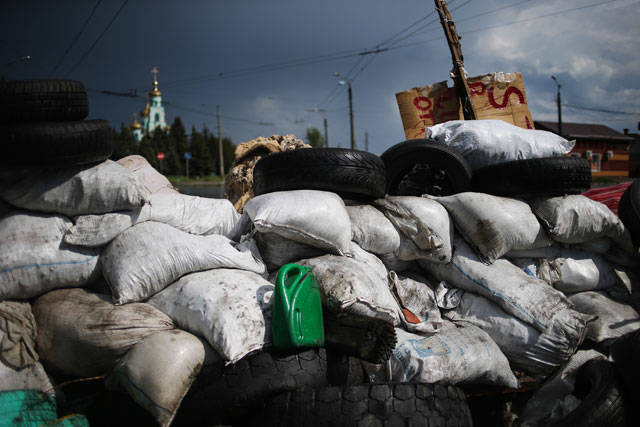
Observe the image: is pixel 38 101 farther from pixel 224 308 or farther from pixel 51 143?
pixel 224 308

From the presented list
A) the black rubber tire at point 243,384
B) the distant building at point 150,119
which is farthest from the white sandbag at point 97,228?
the distant building at point 150,119

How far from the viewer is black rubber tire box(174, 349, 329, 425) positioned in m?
1.59

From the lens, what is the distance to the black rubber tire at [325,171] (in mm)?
2600

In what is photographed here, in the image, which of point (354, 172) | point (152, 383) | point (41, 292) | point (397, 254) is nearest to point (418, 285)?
point (397, 254)

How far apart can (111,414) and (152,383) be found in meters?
0.25

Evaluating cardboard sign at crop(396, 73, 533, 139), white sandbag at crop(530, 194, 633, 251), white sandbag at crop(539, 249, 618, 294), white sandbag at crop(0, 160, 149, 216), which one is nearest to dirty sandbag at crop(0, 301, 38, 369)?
white sandbag at crop(0, 160, 149, 216)

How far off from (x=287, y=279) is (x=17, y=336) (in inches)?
46.0

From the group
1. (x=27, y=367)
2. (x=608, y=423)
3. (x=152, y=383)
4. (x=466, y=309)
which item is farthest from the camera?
(x=466, y=309)

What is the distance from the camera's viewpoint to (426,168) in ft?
11.6

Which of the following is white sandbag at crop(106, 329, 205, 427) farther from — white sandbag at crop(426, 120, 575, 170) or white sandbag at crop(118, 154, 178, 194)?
white sandbag at crop(426, 120, 575, 170)

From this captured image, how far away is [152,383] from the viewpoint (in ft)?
5.00

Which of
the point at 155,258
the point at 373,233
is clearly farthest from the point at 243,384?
the point at 373,233

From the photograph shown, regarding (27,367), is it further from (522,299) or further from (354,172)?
(522,299)

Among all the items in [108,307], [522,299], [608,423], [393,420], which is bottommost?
[608,423]
